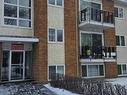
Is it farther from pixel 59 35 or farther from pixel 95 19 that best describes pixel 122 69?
pixel 59 35

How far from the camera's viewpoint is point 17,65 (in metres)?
20.3

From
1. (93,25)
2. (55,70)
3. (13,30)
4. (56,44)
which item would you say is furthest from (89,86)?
(93,25)

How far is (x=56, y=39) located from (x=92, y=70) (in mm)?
5042

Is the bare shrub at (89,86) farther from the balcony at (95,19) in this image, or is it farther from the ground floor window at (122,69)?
the ground floor window at (122,69)

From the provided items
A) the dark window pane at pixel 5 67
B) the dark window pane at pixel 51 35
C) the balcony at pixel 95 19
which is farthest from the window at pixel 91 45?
the dark window pane at pixel 5 67

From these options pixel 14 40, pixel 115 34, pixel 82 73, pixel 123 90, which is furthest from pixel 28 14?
pixel 123 90

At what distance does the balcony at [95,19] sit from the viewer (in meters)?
22.8

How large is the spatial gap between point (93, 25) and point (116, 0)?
4854 millimetres

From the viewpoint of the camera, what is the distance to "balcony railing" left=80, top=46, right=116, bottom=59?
914 inches

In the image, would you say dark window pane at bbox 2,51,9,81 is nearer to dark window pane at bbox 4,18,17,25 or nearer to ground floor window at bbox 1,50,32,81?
ground floor window at bbox 1,50,32,81

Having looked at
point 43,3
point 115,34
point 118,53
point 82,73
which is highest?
point 43,3

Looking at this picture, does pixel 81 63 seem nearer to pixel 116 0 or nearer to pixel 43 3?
pixel 43 3

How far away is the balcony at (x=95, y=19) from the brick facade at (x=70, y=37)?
87 cm

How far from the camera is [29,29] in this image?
68.6ft
